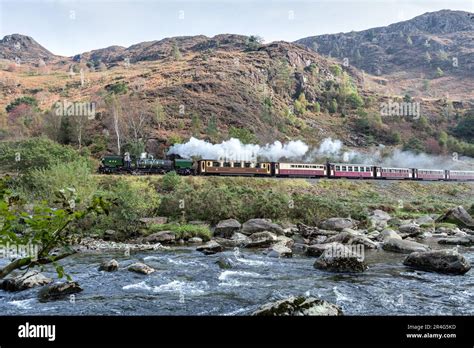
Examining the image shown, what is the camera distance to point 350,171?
4406 centimetres

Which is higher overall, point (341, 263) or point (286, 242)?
point (341, 263)

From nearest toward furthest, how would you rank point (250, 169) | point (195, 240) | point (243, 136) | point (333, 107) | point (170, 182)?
point (195, 240) → point (170, 182) → point (250, 169) → point (243, 136) → point (333, 107)

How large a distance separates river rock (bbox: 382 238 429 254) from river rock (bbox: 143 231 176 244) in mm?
10435

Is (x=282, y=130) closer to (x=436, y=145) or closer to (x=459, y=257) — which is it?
(x=436, y=145)

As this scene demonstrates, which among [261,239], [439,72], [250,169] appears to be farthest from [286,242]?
[439,72]

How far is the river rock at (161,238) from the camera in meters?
19.5

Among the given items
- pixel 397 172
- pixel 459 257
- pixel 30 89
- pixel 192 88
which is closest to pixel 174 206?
pixel 459 257

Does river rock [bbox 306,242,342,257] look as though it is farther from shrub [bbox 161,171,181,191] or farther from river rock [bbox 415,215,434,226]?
shrub [bbox 161,171,181,191]

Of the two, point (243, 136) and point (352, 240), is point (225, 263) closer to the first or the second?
point (352, 240)

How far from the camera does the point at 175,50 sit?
124125mm

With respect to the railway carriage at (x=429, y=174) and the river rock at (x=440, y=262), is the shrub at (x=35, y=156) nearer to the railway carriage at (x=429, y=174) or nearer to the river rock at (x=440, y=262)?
the river rock at (x=440, y=262)

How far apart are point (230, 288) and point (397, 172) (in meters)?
40.7

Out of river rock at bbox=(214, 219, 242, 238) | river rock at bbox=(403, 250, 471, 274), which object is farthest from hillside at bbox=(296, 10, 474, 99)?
river rock at bbox=(403, 250, 471, 274)

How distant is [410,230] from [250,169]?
1924 centimetres
